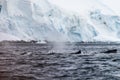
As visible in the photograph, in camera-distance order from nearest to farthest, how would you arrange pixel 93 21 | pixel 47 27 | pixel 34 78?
pixel 34 78 < pixel 47 27 < pixel 93 21

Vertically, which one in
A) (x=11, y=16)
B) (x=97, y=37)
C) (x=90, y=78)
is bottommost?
(x=90, y=78)

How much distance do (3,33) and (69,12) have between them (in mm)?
25823

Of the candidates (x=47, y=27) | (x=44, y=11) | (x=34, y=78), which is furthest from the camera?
(x=44, y=11)

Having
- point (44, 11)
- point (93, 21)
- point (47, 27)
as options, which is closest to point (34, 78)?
point (47, 27)

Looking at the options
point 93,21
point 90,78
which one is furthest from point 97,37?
point 90,78

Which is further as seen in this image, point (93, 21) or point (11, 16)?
point (93, 21)

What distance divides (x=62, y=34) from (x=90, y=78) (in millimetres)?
91932

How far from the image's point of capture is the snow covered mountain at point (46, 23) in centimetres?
11219

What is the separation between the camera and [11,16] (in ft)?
375

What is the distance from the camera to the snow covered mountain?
11219 cm

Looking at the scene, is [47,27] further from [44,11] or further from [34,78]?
[34,78]

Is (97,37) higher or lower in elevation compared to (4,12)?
lower

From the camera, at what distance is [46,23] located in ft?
378

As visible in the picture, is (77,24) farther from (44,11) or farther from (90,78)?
(90,78)
